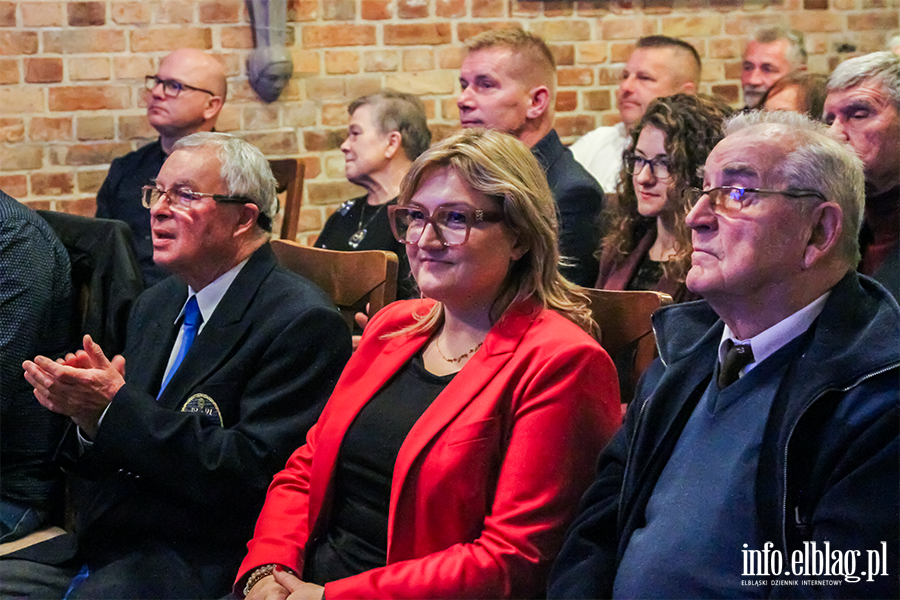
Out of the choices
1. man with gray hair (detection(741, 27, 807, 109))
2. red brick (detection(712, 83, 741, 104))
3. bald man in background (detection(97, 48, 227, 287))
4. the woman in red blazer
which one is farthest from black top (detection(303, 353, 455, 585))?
red brick (detection(712, 83, 741, 104))

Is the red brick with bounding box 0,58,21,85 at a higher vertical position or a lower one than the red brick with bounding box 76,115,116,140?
higher

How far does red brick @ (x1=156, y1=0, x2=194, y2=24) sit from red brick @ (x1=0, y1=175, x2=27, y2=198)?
2.62 feet

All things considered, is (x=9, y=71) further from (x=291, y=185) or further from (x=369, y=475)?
(x=369, y=475)

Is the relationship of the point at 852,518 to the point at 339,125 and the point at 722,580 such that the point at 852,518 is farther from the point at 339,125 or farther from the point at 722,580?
the point at 339,125

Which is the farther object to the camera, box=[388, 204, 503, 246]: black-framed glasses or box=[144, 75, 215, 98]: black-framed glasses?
box=[144, 75, 215, 98]: black-framed glasses

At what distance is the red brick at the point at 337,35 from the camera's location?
12.8 ft

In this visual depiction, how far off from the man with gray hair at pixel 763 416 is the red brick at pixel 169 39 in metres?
2.81

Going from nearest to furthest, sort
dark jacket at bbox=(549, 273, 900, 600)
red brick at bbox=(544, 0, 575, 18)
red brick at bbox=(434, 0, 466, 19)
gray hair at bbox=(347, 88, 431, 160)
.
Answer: dark jacket at bbox=(549, 273, 900, 600), gray hair at bbox=(347, 88, 431, 160), red brick at bbox=(434, 0, 466, 19), red brick at bbox=(544, 0, 575, 18)

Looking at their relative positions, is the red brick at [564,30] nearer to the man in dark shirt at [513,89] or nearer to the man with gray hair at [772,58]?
the man with gray hair at [772,58]

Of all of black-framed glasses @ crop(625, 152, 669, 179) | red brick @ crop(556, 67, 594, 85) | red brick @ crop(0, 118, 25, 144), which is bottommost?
black-framed glasses @ crop(625, 152, 669, 179)

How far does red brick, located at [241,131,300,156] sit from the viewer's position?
12.8 ft

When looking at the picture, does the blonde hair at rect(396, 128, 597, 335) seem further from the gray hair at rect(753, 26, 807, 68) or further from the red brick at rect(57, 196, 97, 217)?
the gray hair at rect(753, 26, 807, 68)

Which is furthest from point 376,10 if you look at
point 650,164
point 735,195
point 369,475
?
point 735,195

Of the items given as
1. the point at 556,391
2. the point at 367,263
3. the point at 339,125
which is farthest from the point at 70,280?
the point at 339,125
